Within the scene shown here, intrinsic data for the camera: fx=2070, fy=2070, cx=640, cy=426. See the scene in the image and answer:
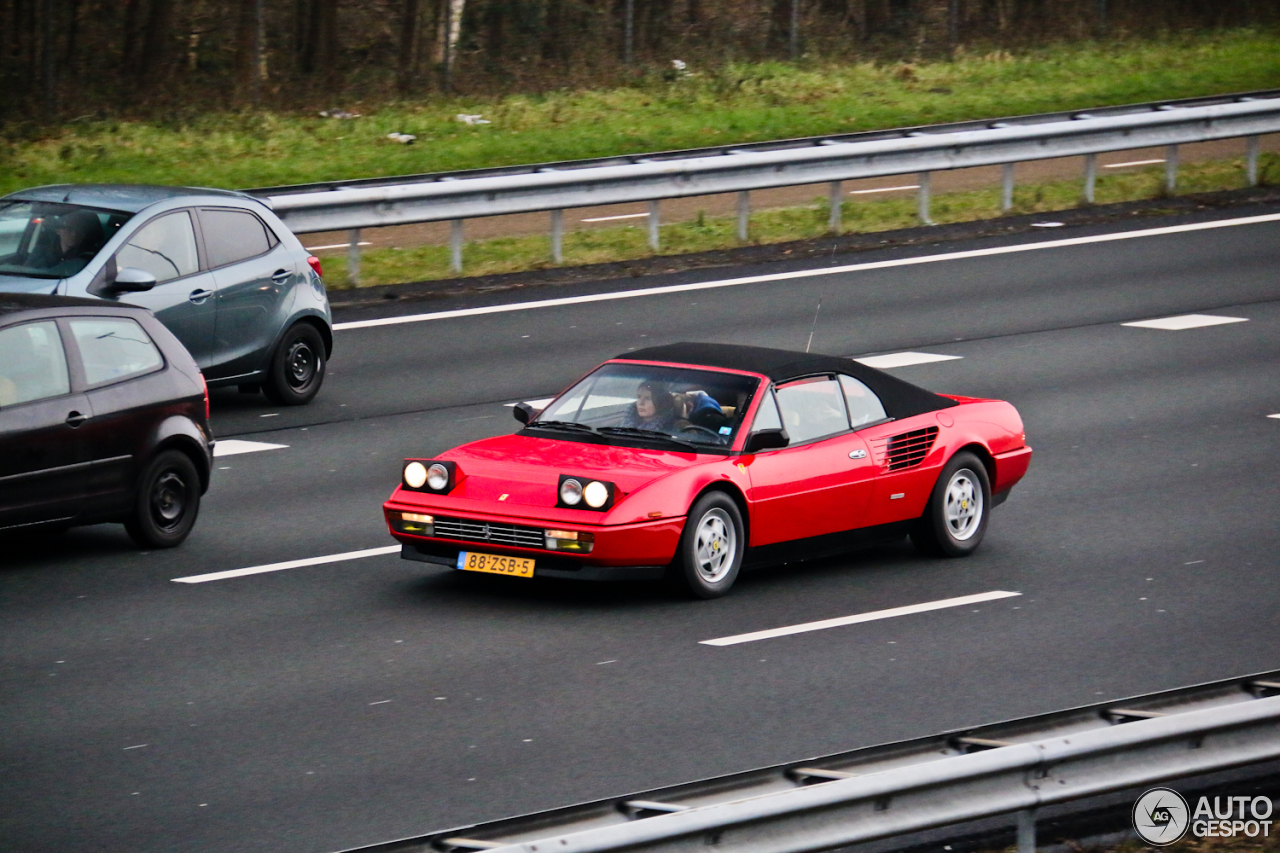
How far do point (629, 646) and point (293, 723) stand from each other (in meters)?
2.03

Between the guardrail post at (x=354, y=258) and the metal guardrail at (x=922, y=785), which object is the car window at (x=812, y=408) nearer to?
the metal guardrail at (x=922, y=785)

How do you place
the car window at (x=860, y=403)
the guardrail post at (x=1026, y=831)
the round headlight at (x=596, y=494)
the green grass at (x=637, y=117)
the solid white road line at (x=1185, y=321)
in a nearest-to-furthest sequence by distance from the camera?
the guardrail post at (x=1026, y=831), the round headlight at (x=596, y=494), the car window at (x=860, y=403), the solid white road line at (x=1185, y=321), the green grass at (x=637, y=117)

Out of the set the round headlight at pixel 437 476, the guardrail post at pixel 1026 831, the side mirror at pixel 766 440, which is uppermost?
the side mirror at pixel 766 440

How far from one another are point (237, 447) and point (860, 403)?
5.30m

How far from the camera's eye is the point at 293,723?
9.19 metres

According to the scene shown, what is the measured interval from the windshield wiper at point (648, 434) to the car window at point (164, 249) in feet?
16.4

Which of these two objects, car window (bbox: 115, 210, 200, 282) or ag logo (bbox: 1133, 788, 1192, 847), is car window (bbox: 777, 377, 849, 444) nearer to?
ag logo (bbox: 1133, 788, 1192, 847)

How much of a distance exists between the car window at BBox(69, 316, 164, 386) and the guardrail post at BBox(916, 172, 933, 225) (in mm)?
14159

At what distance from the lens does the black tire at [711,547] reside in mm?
11250

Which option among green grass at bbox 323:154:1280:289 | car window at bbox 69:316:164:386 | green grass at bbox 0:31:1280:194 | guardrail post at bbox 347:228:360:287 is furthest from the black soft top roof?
green grass at bbox 0:31:1280:194

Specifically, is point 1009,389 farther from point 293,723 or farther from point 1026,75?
point 1026,75

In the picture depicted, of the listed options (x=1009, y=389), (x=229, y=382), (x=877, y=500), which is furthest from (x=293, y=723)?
(x=1009, y=389)

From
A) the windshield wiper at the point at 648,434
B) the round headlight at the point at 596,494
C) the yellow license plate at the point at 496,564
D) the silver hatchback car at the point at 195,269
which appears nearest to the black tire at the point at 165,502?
the yellow license plate at the point at 496,564

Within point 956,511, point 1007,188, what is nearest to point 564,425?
point 956,511
